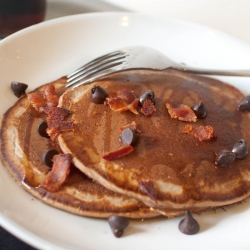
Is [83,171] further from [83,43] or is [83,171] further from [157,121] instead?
[83,43]

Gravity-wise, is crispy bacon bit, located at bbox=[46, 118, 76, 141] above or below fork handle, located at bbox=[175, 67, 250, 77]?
below

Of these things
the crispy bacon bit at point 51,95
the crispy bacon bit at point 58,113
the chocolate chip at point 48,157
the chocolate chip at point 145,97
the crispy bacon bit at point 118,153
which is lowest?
the chocolate chip at point 48,157

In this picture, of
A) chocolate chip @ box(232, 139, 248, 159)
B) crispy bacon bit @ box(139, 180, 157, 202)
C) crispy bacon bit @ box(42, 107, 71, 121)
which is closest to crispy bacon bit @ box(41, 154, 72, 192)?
crispy bacon bit @ box(42, 107, 71, 121)

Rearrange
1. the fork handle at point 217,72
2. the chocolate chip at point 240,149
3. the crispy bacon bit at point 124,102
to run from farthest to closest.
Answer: the fork handle at point 217,72, the crispy bacon bit at point 124,102, the chocolate chip at point 240,149

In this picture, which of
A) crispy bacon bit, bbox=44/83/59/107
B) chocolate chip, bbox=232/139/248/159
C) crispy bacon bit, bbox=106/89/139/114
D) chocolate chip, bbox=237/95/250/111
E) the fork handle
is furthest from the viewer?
the fork handle

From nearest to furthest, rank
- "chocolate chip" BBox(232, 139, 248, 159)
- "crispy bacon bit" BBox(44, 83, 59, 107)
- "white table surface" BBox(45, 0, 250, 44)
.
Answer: "chocolate chip" BBox(232, 139, 248, 159), "crispy bacon bit" BBox(44, 83, 59, 107), "white table surface" BBox(45, 0, 250, 44)

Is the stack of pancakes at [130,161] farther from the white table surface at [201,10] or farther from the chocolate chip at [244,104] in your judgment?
the white table surface at [201,10]

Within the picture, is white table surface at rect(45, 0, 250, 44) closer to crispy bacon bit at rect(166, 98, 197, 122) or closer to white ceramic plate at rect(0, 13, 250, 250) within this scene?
Result: white ceramic plate at rect(0, 13, 250, 250)

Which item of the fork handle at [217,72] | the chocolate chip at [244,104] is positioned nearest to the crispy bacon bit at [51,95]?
the fork handle at [217,72]
